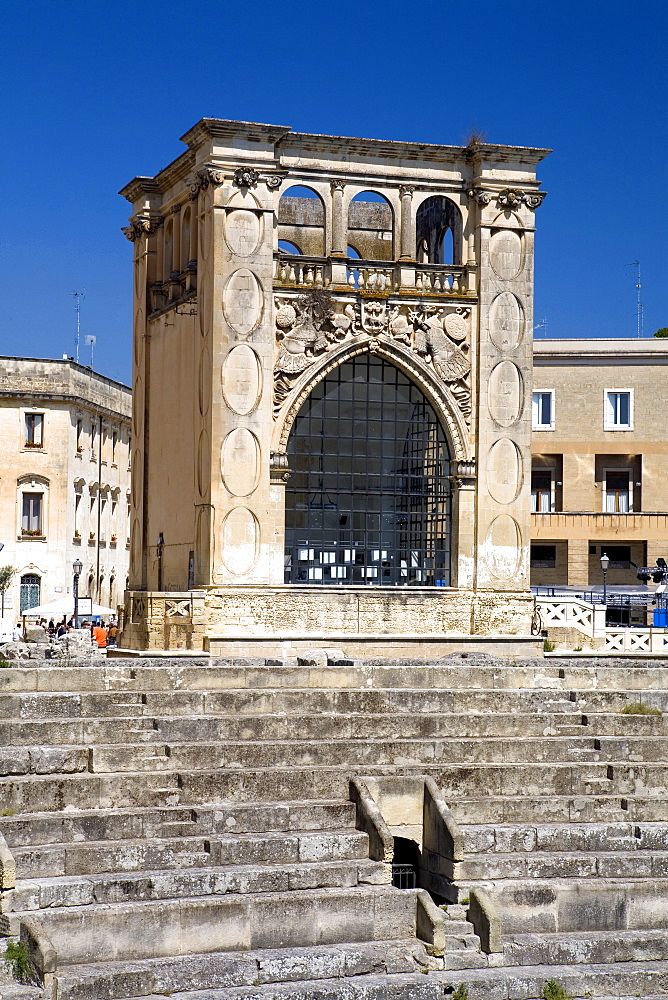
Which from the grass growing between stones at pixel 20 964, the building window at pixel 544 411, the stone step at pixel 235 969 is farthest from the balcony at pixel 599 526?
the grass growing between stones at pixel 20 964

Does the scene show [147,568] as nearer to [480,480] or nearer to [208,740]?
[480,480]

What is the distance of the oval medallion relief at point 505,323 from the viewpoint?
28625 millimetres

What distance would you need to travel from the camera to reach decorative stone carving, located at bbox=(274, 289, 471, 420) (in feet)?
90.2

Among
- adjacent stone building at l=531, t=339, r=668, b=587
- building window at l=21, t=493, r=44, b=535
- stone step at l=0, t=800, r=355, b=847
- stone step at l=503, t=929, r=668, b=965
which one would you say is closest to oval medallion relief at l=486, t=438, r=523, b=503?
stone step at l=0, t=800, r=355, b=847

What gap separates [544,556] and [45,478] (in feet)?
59.5

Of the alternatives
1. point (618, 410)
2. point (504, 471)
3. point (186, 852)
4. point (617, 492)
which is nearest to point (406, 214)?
point (504, 471)

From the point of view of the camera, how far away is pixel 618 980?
14172mm

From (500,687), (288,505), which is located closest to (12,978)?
(500,687)

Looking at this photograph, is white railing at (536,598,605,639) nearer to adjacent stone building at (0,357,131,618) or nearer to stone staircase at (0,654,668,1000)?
stone staircase at (0,654,668,1000)

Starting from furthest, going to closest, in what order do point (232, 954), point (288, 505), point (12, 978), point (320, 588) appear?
point (288, 505) → point (320, 588) → point (232, 954) → point (12, 978)

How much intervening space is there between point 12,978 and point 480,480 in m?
17.3

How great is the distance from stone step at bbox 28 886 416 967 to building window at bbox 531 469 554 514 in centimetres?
3075

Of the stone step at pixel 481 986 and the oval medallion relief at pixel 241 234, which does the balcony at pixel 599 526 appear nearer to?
the oval medallion relief at pixel 241 234

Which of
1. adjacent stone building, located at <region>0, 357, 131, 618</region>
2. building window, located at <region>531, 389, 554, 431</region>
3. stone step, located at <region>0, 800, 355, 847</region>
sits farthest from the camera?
adjacent stone building, located at <region>0, 357, 131, 618</region>
